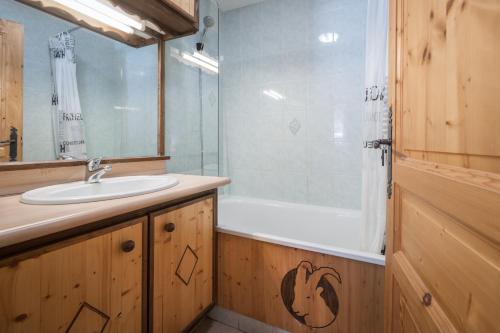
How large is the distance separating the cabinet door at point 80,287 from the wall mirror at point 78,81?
0.60m

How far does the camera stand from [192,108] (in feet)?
7.23

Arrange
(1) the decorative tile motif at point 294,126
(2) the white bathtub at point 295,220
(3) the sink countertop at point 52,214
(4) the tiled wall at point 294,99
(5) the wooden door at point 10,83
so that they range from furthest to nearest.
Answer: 1. (1) the decorative tile motif at point 294,126
2. (4) the tiled wall at point 294,99
3. (2) the white bathtub at point 295,220
4. (5) the wooden door at point 10,83
5. (3) the sink countertop at point 52,214

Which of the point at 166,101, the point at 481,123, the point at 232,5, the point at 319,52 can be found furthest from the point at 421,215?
the point at 232,5

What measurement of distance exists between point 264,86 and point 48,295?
7.53 feet

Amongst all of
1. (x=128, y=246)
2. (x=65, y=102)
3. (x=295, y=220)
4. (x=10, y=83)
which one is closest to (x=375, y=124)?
(x=295, y=220)

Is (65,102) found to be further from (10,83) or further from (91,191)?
(91,191)

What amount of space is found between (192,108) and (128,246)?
1.56 metres

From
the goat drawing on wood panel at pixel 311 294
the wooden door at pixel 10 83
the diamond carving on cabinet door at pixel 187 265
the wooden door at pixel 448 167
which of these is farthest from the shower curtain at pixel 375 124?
the wooden door at pixel 10 83

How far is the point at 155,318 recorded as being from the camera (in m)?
1.03

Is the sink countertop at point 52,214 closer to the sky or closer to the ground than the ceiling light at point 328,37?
closer to the ground

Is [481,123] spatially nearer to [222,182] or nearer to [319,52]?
[222,182]

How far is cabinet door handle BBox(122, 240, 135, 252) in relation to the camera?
870mm

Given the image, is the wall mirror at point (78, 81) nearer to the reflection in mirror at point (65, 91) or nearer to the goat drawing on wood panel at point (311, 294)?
the reflection in mirror at point (65, 91)

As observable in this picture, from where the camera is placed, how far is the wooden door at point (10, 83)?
98 cm
